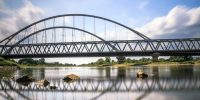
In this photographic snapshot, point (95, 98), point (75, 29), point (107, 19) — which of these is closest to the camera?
point (95, 98)

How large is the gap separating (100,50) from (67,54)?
15084 mm

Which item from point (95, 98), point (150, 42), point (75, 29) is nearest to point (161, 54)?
point (150, 42)

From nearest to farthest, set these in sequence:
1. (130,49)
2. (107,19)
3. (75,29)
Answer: (107,19), (75,29), (130,49)

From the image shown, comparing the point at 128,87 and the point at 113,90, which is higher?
the point at 128,87

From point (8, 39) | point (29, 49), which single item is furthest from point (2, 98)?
point (8, 39)

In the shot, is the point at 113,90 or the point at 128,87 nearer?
the point at 113,90

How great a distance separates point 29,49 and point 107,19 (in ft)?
161

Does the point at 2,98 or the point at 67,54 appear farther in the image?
the point at 67,54

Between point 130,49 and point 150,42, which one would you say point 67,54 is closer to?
point 130,49

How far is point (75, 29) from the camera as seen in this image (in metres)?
135

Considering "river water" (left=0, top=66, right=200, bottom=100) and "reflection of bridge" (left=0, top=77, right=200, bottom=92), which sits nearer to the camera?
"river water" (left=0, top=66, right=200, bottom=100)

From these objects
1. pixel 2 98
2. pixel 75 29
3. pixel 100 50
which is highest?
pixel 75 29

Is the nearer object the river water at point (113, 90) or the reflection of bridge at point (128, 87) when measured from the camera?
the river water at point (113, 90)

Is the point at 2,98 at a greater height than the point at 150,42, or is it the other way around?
the point at 150,42
